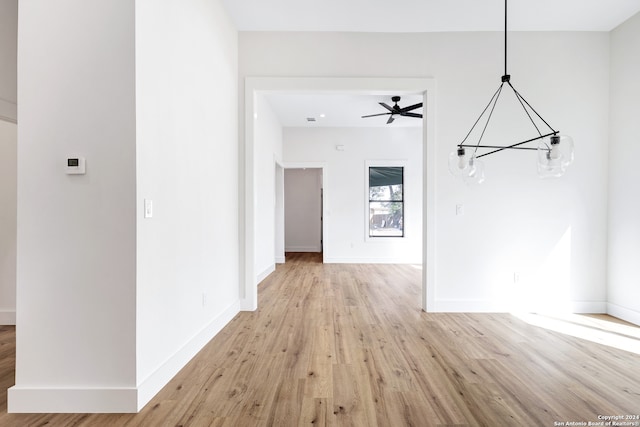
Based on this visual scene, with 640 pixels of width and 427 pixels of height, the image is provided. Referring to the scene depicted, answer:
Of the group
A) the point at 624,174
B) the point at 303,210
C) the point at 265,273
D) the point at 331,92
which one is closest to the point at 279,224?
the point at 265,273

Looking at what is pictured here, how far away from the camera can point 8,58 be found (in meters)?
2.75

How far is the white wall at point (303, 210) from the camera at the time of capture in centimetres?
957

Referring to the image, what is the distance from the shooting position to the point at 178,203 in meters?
2.28

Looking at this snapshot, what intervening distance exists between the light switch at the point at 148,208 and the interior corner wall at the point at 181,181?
31 millimetres

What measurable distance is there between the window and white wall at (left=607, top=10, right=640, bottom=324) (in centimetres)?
410

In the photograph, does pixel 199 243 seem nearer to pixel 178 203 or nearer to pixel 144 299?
pixel 178 203

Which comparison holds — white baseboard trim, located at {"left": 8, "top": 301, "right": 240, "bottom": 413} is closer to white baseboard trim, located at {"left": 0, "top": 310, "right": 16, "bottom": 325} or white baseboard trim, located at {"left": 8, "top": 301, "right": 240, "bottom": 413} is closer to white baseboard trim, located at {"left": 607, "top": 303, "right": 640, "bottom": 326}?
white baseboard trim, located at {"left": 0, "top": 310, "right": 16, "bottom": 325}

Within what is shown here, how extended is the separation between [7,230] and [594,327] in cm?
610

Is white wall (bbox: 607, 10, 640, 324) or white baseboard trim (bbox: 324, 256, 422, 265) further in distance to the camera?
white baseboard trim (bbox: 324, 256, 422, 265)

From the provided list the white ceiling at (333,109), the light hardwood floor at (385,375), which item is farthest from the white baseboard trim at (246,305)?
the white ceiling at (333,109)

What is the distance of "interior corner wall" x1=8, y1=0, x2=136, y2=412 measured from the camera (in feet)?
5.84

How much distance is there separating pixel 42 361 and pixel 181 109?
1804mm

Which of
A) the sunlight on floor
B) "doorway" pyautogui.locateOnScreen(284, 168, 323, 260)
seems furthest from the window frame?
the sunlight on floor

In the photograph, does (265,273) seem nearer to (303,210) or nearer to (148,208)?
(148,208)
